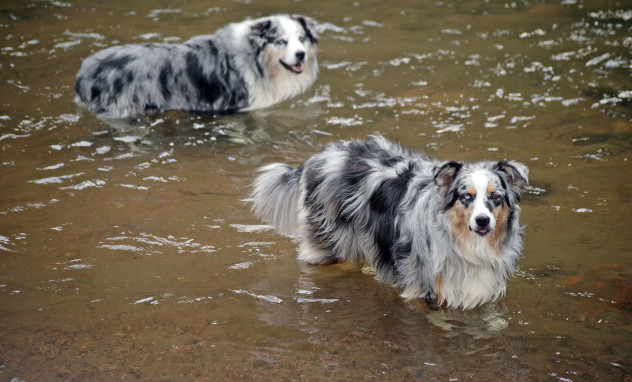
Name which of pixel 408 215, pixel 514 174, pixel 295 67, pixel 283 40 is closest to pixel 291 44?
pixel 283 40

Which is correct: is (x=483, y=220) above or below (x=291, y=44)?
below

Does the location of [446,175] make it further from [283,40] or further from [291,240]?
[283,40]

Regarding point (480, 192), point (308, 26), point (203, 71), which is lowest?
point (480, 192)

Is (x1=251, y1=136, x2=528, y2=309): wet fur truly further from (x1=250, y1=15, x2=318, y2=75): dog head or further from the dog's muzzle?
(x1=250, y1=15, x2=318, y2=75): dog head

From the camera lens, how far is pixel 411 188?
5.12 m

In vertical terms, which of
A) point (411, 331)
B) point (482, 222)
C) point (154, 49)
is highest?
point (154, 49)

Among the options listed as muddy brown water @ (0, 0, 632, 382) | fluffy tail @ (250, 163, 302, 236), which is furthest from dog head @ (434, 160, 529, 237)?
fluffy tail @ (250, 163, 302, 236)

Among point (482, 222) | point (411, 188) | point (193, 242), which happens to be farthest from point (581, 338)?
point (193, 242)

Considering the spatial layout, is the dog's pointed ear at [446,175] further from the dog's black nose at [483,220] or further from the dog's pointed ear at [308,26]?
the dog's pointed ear at [308,26]

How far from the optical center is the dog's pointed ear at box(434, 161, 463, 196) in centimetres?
465

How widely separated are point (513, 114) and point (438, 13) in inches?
162

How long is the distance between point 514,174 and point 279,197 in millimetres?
2013

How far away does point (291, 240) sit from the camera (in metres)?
6.06

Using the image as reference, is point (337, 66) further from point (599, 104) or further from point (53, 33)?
point (53, 33)
